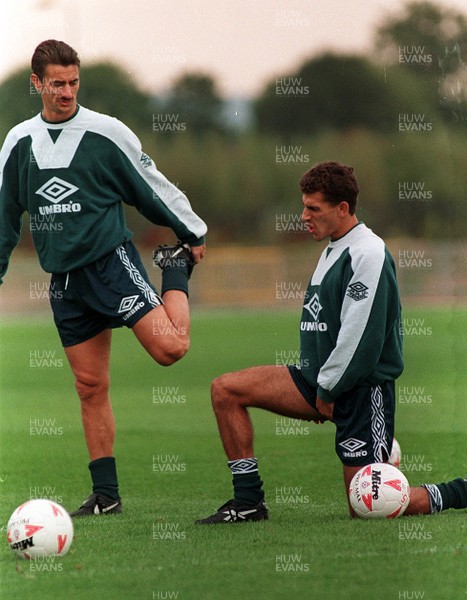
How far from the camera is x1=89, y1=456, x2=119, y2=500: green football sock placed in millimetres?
6184

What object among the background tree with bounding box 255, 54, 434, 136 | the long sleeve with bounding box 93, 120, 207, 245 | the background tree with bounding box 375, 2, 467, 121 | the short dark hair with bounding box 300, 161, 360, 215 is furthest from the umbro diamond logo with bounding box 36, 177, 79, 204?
the background tree with bounding box 255, 54, 434, 136

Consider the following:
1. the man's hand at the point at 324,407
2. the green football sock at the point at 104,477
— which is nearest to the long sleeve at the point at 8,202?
the green football sock at the point at 104,477

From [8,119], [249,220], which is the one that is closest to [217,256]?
[249,220]

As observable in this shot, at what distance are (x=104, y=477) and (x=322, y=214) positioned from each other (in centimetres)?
192

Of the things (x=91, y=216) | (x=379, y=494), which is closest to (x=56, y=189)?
(x=91, y=216)

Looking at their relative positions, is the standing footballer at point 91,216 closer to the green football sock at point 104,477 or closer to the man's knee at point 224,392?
the green football sock at point 104,477

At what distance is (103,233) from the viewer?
5.94 meters

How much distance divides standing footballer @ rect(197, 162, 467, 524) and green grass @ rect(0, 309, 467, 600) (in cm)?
25

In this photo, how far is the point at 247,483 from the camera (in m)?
5.72

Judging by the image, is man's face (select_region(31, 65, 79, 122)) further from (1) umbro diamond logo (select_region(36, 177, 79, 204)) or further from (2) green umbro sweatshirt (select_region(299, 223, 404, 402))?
(2) green umbro sweatshirt (select_region(299, 223, 404, 402))

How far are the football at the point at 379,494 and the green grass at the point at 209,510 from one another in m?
0.08

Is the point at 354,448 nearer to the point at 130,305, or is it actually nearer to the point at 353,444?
the point at 353,444

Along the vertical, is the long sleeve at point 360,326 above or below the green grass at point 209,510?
above

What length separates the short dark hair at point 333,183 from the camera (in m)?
5.73
